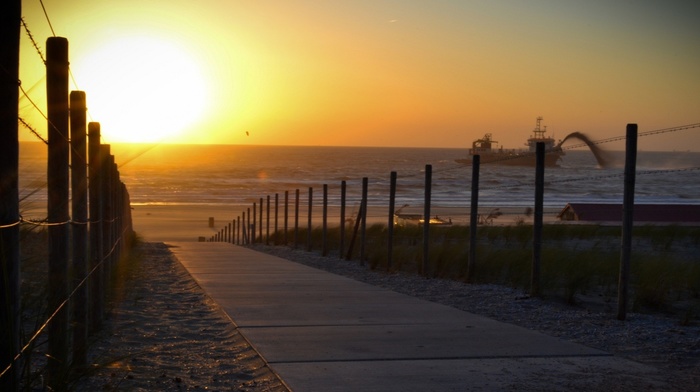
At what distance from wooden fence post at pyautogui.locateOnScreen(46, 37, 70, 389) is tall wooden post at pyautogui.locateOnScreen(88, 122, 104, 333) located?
193 cm

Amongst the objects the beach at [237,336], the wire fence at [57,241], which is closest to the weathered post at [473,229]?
the beach at [237,336]

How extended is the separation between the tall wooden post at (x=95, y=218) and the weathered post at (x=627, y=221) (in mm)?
5034

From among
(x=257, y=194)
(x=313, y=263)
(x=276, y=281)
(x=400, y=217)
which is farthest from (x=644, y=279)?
(x=257, y=194)

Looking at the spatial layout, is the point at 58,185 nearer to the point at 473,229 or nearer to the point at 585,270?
the point at 473,229

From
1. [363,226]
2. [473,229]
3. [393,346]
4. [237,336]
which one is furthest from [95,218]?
[363,226]

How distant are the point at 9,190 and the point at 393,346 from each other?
4091 mm

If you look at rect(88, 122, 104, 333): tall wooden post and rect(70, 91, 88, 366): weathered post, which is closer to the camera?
rect(70, 91, 88, 366): weathered post

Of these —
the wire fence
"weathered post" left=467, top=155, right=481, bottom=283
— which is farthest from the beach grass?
the wire fence

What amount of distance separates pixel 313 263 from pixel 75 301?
11.2 meters

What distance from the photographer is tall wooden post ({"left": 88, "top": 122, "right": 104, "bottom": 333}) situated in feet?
24.5

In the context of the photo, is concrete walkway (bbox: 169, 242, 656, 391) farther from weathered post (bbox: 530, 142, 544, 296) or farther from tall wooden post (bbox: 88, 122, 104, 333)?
weathered post (bbox: 530, 142, 544, 296)

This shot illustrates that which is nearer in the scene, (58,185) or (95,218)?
(58,185)

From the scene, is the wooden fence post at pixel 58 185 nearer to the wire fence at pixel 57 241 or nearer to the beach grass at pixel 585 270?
the wire fence at pixel 57 241

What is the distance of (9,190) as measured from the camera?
3.52 meters
